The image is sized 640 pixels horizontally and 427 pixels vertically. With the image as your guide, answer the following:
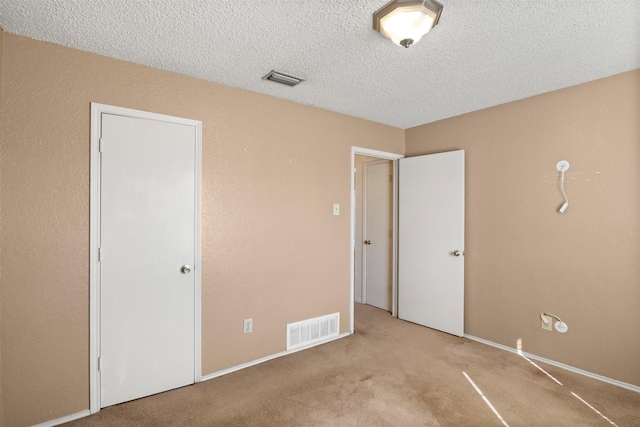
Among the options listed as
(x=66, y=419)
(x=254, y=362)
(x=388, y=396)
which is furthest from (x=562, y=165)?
(x=66, y=419)

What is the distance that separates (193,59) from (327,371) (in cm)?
270

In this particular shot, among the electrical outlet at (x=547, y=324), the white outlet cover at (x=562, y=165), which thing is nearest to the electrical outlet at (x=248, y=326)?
the electrical outlet at (x=547, y=324)

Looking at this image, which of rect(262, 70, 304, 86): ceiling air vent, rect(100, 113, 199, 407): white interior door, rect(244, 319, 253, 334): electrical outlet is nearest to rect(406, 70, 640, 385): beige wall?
rect(262, 70, 304, 86): ceiling air vent

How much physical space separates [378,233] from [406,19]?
10.4ft

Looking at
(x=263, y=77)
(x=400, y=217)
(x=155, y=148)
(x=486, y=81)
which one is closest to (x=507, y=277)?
(x=400, y=217)

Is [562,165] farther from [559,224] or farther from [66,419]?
[66,419]

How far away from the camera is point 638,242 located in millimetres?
2408

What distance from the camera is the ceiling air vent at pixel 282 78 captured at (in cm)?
246

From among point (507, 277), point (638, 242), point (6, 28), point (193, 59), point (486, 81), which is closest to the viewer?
point (6, 28)

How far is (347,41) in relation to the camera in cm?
201

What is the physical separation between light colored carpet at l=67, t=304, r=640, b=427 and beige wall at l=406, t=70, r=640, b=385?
30 cm

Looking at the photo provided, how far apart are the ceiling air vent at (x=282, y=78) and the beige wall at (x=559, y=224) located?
2.01m

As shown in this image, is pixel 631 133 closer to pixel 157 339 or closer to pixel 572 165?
pixel 572 165

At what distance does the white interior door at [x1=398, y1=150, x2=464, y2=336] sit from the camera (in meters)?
3.50
